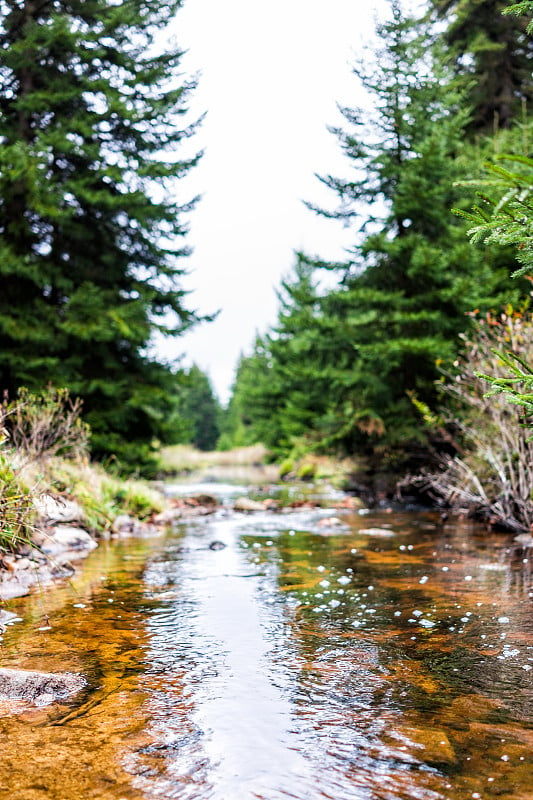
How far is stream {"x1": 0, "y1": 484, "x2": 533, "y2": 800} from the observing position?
250 cm

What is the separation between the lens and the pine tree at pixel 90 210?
11.9m

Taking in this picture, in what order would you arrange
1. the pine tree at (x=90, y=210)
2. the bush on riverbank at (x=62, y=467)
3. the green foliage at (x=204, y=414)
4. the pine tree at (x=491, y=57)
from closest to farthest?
the bush on riverbank at (x=62, y=467)
the pine tree at (x=90, y=210)
the pine tree at (x=491, y=57)
the green foliage at (x=204, y=414)

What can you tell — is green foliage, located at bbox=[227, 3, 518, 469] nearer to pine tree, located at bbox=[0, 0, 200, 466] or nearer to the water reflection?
pine tree, located at bbox=[0, 0, 200, 466]

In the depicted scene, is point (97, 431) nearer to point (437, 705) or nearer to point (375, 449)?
point (375, 449)

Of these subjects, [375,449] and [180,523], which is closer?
[180,523]

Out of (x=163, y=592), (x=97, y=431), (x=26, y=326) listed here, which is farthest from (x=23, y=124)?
(x=163, y=592)

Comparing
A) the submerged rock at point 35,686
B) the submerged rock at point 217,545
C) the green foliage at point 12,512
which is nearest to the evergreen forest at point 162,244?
the submerged rock at point 217,545

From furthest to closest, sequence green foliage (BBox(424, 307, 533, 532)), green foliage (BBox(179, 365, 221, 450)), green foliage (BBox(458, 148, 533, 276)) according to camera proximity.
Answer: green foliage (BBox(179, 365, 221, 450)) → green foliage (BBox(424, 307, 533, 532)) → green foliage (BBox(458, 148, 533, 276))

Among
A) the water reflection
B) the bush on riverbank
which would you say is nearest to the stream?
the water reflection

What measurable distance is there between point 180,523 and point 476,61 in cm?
1629

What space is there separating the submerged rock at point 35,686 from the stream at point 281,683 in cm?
10

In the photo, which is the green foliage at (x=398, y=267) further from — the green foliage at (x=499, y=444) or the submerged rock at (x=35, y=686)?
the submerged rock at (x=35, y=686)

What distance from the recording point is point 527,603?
4.98 metres

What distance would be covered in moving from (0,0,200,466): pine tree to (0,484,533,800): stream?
644 cm
